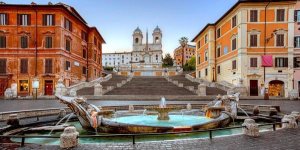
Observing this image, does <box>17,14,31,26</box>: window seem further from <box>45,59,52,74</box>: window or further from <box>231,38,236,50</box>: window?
<box>231,38,236,50</box>: window

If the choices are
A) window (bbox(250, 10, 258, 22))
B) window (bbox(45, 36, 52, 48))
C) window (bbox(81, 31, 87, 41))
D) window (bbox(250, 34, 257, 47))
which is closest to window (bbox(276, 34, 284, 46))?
window (bbox(250, 34, 257, 47))

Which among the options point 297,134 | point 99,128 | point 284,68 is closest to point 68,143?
point 99,128

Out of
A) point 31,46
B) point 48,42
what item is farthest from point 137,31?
point 31,46

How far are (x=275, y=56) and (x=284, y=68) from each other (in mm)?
2077

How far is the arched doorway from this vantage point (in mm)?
39250

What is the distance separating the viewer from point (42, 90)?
4034 centimetres

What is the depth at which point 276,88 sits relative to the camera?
3944 cm

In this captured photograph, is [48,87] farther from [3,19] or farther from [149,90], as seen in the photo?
[149,90]

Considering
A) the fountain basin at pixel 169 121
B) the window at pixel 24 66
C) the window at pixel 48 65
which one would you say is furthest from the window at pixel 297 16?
the window at pixel 24 66

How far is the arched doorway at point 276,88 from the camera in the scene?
39.2 metres

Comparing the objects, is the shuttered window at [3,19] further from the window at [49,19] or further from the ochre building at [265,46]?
the ochre building at [265,46]

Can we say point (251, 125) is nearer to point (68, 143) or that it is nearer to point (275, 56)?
point (68, 143)

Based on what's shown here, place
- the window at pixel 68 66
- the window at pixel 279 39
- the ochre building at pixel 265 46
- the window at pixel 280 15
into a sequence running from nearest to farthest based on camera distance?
→ the ochre building at pixel 265 46, the window at pixel 279 39, the window at pixel 280 15, the window at pixel 68 66

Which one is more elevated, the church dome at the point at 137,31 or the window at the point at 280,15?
the church dome at the point at 137,31
